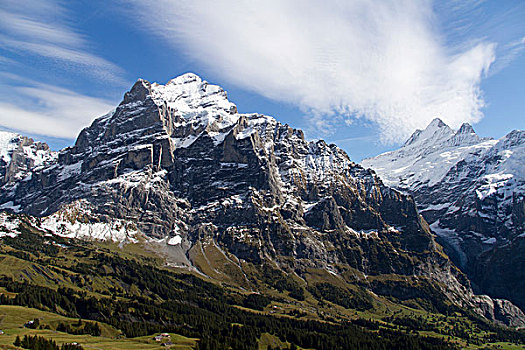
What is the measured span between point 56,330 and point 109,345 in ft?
108

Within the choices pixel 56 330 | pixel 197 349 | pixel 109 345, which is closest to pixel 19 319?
pixel 56 330

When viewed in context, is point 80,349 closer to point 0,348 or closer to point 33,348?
point 33,348

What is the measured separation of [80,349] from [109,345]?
18.9m

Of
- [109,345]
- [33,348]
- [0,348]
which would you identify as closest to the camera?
[0,348]

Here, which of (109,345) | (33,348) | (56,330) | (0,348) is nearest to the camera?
(0,348)

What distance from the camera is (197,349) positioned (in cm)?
19700

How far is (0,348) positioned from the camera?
142 m

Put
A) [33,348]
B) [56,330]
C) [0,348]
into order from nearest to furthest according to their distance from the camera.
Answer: [0,348] < [33,348] < [56,330]

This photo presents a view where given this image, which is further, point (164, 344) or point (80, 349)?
point (164, 344)

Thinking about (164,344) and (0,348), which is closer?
(0,348)

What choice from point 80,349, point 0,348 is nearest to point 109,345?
point 80,349

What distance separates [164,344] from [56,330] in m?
48.3

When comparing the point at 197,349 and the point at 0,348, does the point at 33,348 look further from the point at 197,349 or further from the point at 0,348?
the point at 197,349

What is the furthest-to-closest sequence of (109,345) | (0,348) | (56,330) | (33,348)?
(56,330) < (109,345) < (33,348) < (0,348)
